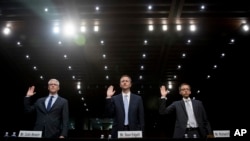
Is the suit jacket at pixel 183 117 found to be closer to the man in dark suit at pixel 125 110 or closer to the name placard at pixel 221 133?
the man in dark suit at pixel 125 110

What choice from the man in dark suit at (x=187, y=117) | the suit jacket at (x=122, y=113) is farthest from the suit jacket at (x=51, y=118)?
the man in dark suit at (x=187, y=117)

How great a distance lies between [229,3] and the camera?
10281 millimetres

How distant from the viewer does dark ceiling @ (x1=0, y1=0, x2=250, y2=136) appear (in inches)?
416

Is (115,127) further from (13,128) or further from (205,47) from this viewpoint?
(13,128)

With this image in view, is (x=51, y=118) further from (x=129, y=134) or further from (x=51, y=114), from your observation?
(x=129, y=134)

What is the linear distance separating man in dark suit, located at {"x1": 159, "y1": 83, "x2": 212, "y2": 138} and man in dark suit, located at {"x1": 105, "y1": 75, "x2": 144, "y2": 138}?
1.11 ft

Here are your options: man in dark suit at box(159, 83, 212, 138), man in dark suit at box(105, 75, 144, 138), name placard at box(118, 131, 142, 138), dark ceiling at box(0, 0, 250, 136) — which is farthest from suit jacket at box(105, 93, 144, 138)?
dark ceiling at box(0, 0, 250, 136)

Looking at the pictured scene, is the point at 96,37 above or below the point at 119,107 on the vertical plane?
above

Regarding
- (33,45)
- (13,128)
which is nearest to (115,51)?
(33,45)

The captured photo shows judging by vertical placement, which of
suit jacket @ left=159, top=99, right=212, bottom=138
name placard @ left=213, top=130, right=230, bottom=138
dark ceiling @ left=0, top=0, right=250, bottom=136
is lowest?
name placard @ left=213, top=130, right=230, bottom=138

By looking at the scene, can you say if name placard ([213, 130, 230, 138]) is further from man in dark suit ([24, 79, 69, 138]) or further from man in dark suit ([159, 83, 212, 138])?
man in dark suit ([24, 79, 69, 138])

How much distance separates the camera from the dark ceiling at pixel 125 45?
1055cm

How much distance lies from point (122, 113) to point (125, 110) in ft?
0.26

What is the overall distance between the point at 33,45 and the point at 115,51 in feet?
12.7
